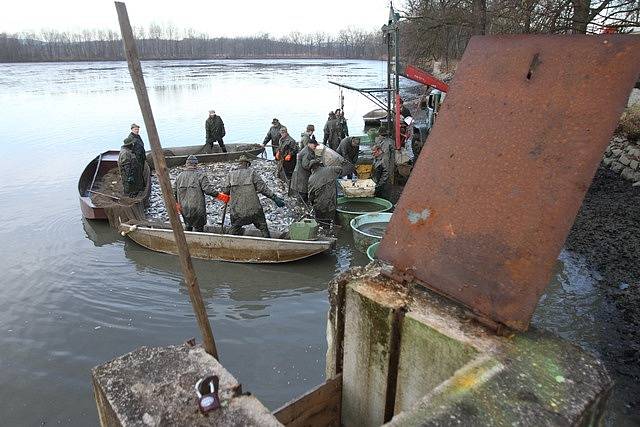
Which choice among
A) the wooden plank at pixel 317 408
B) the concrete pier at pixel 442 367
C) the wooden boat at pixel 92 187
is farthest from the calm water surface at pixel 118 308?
the concrete pier at pixel 442 367

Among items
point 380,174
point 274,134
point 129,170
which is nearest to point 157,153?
point 380,174

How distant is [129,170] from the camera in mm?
10766

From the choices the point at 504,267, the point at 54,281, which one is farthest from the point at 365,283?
the point at 54,281

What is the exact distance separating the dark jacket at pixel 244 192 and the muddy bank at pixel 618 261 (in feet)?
18.7

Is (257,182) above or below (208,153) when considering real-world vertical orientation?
above

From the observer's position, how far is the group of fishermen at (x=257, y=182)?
27.7 ft

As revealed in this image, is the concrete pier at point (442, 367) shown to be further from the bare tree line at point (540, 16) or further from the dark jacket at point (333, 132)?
the dark jacket at point (333, 132)

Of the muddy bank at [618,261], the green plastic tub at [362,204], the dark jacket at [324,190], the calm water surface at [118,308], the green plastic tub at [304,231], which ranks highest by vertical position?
the dark jacket at [324,190]

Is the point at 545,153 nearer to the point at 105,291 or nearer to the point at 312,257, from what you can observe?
the point at 312,257

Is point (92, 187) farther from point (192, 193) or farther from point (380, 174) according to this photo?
point (380, 174)

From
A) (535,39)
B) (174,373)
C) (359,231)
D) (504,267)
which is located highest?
(535,39)

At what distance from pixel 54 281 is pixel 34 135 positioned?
16509mm

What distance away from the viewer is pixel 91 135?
2183 cm

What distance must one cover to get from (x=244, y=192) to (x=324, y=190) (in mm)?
1644
